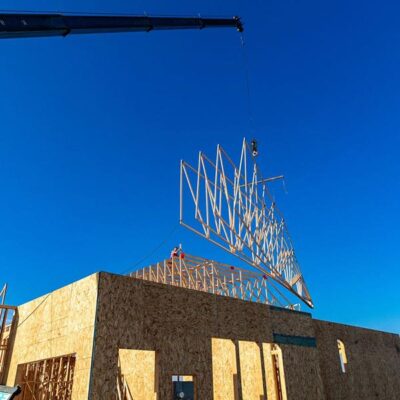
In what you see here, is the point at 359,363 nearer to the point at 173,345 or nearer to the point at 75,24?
the point at 173,345

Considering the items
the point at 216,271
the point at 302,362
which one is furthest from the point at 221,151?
the point at 302,362

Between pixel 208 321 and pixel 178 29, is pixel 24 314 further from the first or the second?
pixel 178 29

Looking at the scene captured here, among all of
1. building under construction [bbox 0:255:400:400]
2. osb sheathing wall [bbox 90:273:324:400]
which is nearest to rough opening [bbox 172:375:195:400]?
building under construction [bbox 0:255:400:400]

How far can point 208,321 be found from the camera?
14.4 m

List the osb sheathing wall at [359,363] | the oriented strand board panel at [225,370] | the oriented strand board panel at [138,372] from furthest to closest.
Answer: the osb sheathing wall at [359,363] → the oriented strand board panel at [225,370] → the oriented strand board panel at [138,372]

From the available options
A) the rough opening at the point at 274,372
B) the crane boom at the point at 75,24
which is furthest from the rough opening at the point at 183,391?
the crane boom at the point at 75,24

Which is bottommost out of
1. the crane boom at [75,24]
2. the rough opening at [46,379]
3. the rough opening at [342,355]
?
the rough opening at [46,379]

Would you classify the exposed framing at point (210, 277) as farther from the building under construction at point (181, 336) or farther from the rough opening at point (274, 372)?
the rough opening at point (274, 372)

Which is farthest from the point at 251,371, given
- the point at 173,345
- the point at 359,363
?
the point at 359,363

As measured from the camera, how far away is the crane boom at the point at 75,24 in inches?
471

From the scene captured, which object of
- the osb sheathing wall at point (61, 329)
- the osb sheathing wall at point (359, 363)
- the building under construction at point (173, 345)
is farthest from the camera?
the osb sheathing wall at point (359, 363)

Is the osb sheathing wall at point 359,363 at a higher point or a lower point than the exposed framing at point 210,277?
lower

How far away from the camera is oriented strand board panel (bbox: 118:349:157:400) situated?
15422mm

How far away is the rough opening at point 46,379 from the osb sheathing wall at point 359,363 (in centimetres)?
1218
